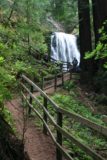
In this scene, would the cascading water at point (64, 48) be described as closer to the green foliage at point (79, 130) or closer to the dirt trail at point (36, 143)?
the green foliage at point (79, 130)

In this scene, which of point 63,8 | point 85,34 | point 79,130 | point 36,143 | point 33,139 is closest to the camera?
point 36,143

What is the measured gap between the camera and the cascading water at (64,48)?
32.8 meters

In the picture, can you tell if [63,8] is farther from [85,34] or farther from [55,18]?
[85,34]

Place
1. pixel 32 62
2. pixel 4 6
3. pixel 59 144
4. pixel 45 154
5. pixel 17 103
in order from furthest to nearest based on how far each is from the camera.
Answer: pixel 32 62 → pixel 4 6 → pixel 17 103 → pixel 45 154 → pixel 59 144

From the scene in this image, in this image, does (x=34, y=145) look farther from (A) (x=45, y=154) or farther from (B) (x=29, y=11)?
(B) (x=29, y=11)

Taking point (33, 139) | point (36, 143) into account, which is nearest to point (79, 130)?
point (33, 139)

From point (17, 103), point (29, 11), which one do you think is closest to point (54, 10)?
point (29, 11)

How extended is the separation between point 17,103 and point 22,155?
7.13 meters

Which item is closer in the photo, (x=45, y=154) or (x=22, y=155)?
(x=22, y=155)

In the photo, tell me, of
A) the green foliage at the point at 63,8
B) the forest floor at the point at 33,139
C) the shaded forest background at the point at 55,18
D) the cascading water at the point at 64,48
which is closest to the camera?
the forest floor at the point at 33,139

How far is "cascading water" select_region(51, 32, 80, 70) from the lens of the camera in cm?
3284

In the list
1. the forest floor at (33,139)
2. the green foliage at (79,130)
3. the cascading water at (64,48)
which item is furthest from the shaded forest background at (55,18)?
the cascading water at (64,48)

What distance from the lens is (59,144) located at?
7316 millimetres

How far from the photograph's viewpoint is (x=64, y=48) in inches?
1334
